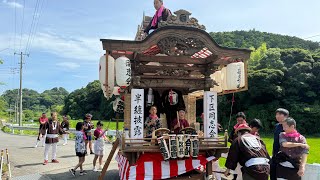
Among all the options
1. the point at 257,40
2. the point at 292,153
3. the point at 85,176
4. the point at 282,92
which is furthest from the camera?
the point at 257,40

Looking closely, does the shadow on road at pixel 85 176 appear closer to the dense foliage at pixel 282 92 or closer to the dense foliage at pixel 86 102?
the dense foliage at pixel 282 92

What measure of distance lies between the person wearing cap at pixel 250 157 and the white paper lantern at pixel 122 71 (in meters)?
3.12

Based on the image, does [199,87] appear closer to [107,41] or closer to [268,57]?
[107,41]

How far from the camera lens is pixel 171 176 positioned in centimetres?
741

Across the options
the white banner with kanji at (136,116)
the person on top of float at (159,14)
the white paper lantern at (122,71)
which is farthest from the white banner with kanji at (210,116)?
the person on top of float at (159,14)

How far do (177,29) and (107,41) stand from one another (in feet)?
5.70

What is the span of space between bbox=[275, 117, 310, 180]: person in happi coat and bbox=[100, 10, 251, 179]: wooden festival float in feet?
7.14

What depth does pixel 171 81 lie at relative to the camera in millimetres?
8445

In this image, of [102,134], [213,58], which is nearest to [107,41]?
[213,58]

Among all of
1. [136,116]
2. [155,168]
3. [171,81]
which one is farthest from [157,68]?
[155,168]

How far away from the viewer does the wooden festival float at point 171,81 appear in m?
7.10

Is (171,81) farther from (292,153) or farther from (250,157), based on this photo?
(292,153)

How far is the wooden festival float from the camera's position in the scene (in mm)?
7102

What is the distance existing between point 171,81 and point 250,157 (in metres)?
3.64
